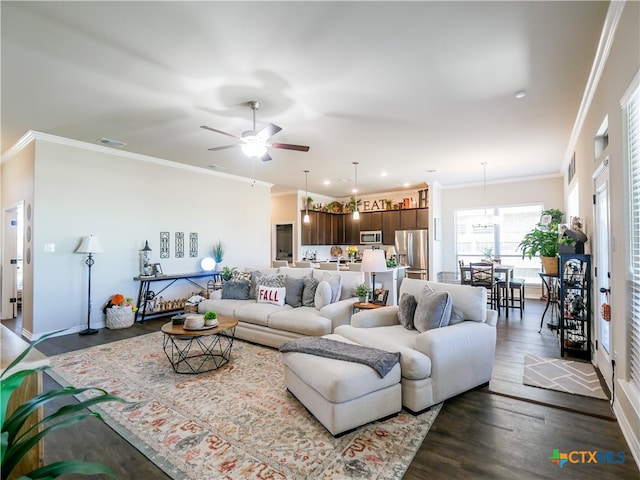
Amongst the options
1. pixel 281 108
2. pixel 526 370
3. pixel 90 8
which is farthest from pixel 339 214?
pixel 90 8

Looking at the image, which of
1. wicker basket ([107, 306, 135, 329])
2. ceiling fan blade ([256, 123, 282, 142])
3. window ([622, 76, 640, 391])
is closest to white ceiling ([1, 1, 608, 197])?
ceiling fan blade ([256, 123, 282, 142])

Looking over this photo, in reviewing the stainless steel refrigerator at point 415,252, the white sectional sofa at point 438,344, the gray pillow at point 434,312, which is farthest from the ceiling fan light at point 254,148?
the stainless steel refrigerator at point 415,252

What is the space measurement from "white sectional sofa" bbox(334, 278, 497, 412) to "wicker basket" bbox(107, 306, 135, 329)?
3.78 metres

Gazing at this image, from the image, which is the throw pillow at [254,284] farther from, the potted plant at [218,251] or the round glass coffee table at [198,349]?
the potted plant at [218,251]

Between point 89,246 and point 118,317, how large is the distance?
1185mm

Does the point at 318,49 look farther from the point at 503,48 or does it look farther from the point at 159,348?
the point at 159,348

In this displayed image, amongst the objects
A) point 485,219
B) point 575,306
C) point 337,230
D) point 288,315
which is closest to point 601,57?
point 575,306

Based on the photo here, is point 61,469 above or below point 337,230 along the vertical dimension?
below

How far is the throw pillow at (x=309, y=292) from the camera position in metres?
4.35

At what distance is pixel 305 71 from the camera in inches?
114

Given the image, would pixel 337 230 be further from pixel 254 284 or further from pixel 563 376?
pixel 563 376

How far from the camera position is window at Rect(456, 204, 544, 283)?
747cm

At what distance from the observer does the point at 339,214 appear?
996 cm

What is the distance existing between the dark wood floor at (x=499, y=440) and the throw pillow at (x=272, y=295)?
2.34 m
